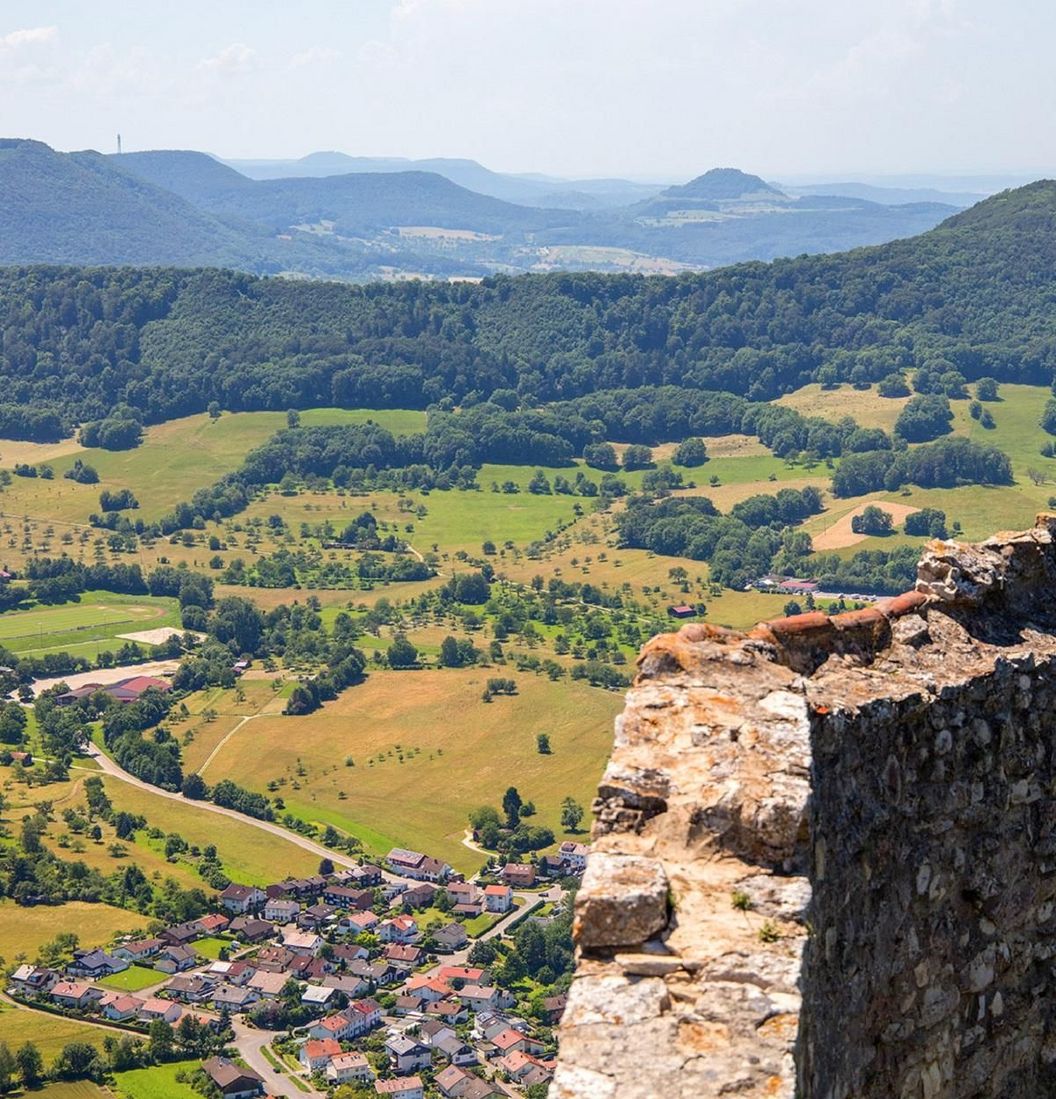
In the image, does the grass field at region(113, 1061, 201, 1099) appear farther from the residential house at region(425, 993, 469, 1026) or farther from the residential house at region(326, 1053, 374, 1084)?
the residential house at region(425, 993, 469, 1026)

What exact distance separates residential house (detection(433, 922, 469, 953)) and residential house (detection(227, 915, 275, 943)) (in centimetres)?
769

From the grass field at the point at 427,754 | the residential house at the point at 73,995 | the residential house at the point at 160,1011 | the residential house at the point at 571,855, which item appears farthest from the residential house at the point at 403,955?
the residential house at the point at 73,995

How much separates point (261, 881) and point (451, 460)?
4347 inches

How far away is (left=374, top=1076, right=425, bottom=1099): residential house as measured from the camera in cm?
6331

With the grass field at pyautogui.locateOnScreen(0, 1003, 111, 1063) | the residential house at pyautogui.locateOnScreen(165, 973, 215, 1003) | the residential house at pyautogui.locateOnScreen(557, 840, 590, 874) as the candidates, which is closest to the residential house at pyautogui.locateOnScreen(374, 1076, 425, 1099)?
the grass field at pyautogui.locateOnScreen(0, 1003, 111, 1063)

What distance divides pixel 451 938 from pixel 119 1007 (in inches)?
647

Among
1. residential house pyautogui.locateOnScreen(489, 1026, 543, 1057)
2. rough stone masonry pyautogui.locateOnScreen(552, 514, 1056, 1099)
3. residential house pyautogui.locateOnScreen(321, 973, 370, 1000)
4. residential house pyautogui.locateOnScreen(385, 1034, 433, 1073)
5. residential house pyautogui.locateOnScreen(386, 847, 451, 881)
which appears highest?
rough stone masonry pyautogui.locateOnScreen(552, 514, 1056, 1099)

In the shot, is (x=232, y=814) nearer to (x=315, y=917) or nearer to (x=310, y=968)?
(x=315, y=917)

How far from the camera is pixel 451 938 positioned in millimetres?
81438

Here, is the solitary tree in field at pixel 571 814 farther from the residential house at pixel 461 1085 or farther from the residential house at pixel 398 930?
the residential house at pixel 461 1085

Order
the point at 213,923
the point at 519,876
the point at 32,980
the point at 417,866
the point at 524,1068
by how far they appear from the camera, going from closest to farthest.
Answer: the point at 524,1068, the point at 32,980, the point at 213,923, the point at 519,876, the point at 417,866

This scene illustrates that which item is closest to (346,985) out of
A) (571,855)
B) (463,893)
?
(463,893)

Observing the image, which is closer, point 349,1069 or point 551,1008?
point 349,1069

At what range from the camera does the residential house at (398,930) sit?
271 feet
